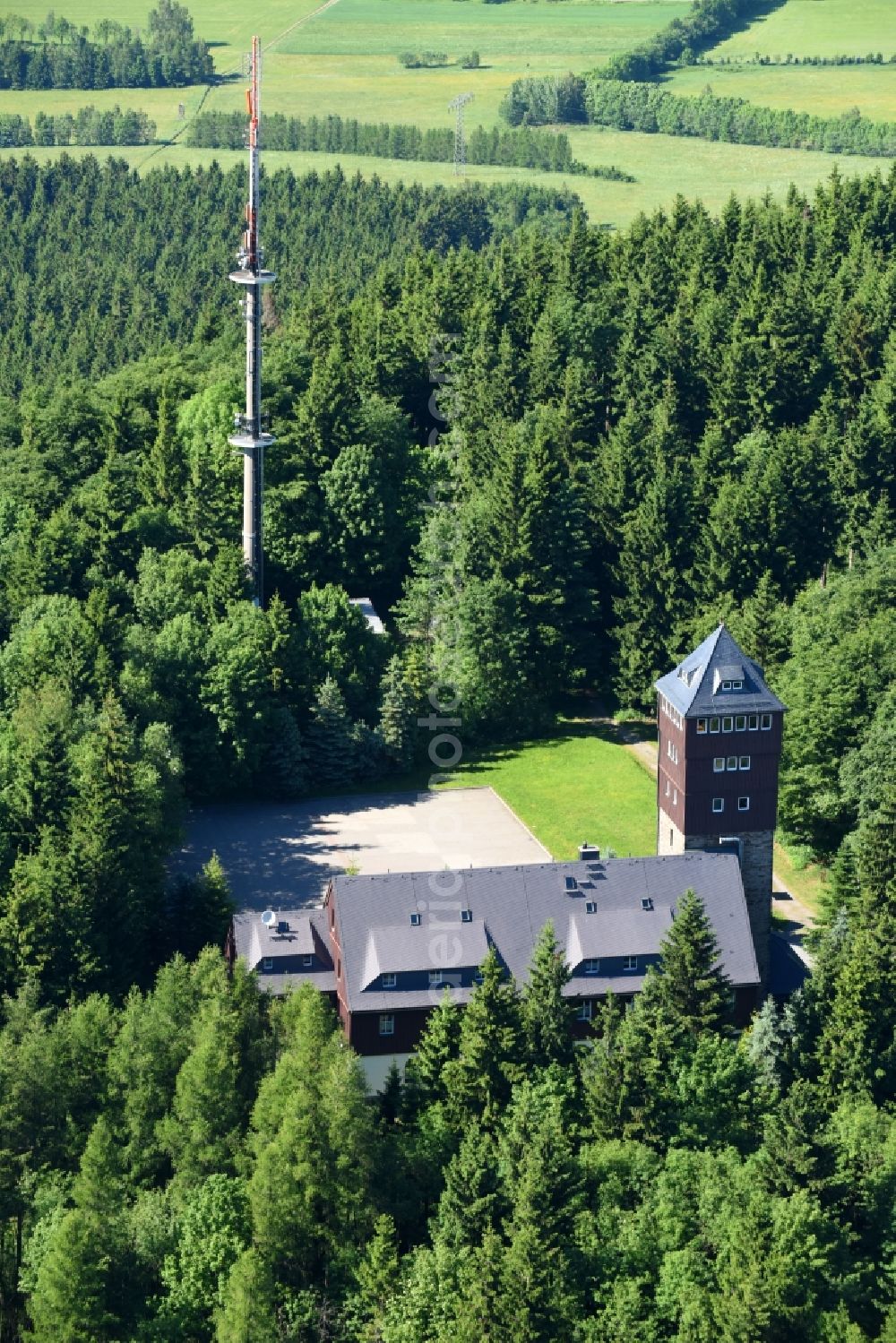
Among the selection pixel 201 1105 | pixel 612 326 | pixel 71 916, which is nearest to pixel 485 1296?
pixel 201 1105

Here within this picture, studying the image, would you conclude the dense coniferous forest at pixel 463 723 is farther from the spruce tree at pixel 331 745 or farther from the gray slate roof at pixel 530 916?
the gray slate roof at pixel 530 916

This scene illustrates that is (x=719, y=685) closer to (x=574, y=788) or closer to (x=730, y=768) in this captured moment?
(x=730, y=768)

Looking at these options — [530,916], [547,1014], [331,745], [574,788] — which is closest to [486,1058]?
[547,1014]

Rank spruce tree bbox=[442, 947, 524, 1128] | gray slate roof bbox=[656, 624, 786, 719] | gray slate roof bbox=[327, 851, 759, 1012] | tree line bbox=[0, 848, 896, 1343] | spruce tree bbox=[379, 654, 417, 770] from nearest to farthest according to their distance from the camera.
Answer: tree line bbox=[0, 848, 896, 1343] < spruce tree bbox=[442, 947, 524, 1128] < gray slate roof bbox=[327, 851, 759, 1012] < gray slate roof bbox=[656, 624, 786, 719] < spruce tree bbox=[379, 654, 417, 770]

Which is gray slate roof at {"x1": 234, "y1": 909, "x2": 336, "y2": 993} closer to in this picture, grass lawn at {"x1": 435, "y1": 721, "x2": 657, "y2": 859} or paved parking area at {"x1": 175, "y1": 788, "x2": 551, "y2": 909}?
paved parking area at {"x1": 175, "y1": 788, "x2": 551, "y2": 909}

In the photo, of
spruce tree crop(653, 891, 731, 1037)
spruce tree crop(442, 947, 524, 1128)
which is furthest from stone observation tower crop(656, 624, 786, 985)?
spruce tree crop(442, 947, 524, 1128)

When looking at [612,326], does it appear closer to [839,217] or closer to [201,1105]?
[839,217]
